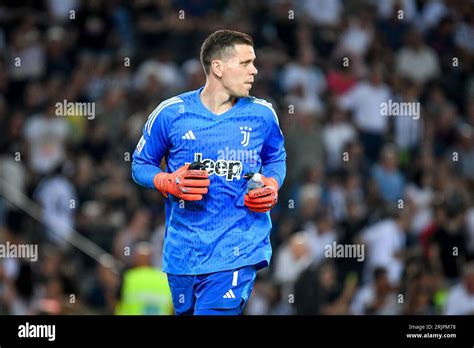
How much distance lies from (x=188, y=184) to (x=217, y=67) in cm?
83

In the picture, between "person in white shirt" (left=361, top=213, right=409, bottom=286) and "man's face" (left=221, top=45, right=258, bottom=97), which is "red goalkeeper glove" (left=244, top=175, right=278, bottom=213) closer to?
"man's face" (left=221, top=45, right=258, bottom=97)

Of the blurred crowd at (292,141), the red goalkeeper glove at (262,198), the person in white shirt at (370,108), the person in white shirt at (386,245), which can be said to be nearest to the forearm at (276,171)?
the red goalkeeper glove at (262,198)

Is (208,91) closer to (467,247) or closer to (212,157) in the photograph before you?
(212,157)

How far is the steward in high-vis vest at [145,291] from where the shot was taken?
1288cm

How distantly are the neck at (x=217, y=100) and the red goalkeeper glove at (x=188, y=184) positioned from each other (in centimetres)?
51

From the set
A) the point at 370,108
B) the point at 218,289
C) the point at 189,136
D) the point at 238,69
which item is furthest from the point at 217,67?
the point at 370,108

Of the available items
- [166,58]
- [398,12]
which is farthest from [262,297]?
[398,12]

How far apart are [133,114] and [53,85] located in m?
1.32

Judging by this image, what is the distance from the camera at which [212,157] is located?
8539mm

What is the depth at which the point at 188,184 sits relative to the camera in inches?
326

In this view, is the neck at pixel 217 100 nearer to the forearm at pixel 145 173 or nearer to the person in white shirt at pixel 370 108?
the forearm at pixel 145 173

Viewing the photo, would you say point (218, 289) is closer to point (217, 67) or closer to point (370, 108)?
point (217, 67)

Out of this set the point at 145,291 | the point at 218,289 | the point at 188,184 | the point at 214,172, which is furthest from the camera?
the point at 145,291
